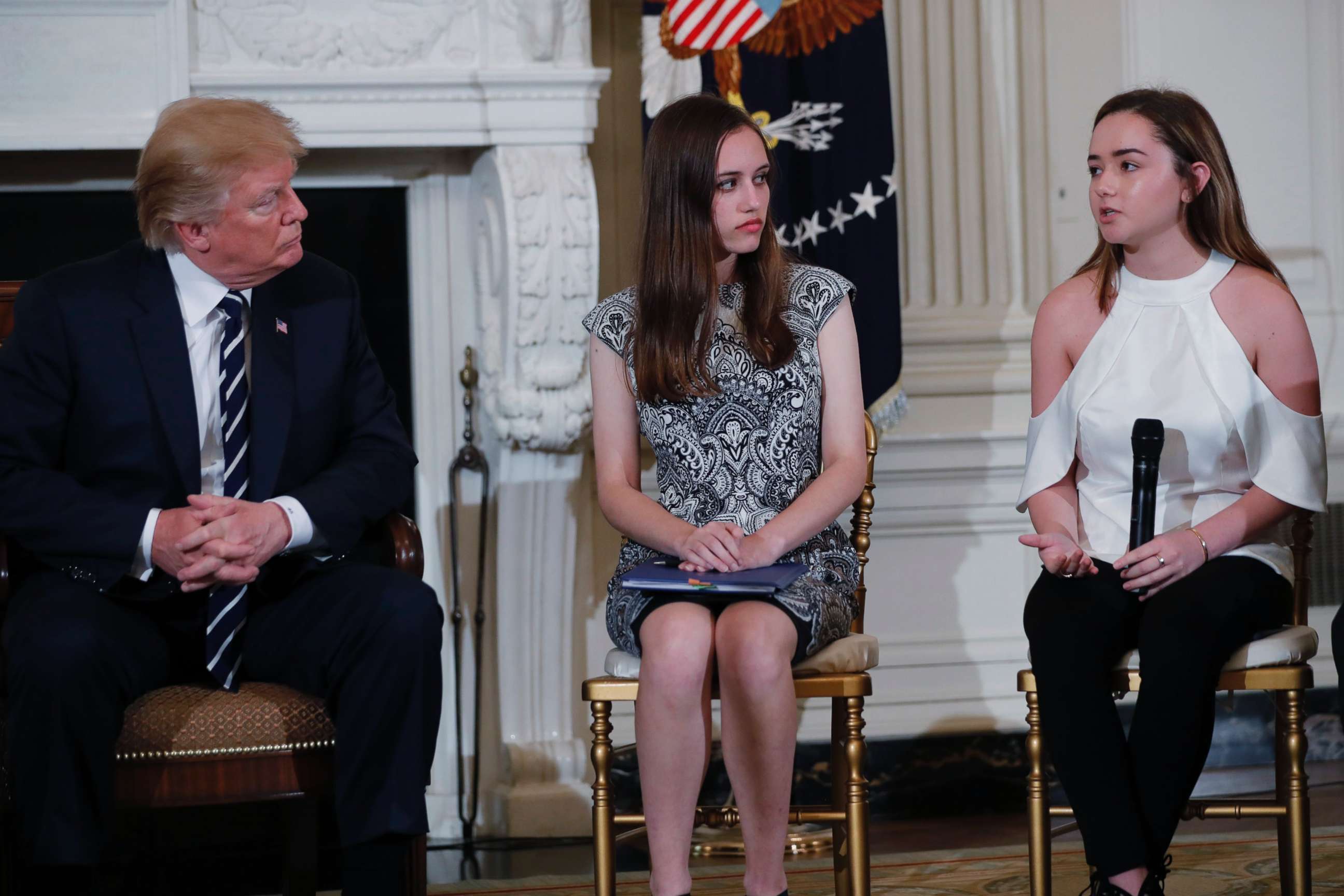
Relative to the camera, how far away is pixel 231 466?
7.86 feet

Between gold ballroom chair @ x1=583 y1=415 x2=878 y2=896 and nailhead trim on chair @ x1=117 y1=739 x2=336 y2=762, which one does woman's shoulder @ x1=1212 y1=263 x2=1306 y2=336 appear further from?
nailhead trim on chair @ x1=117 y1=739 x2=336 y2=762

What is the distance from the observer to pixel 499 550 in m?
3.41

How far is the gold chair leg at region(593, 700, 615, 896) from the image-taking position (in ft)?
7.81

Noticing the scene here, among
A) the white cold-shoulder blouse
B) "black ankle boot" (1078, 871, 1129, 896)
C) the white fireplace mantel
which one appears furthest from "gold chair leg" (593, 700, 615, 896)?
the white fireplace mantel

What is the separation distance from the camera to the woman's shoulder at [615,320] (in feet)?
8.55

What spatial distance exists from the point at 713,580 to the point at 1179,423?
82cm

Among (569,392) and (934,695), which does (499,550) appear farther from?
(934,695)

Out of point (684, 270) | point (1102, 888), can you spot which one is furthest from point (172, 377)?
point (1102, 888)

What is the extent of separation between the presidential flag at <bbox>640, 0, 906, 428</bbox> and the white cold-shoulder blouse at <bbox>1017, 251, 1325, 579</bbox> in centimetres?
86

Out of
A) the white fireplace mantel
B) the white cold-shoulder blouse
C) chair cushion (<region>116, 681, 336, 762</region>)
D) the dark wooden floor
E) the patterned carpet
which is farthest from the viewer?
the dark wooden floor

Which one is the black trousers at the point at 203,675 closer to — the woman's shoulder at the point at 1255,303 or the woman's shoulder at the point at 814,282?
the woman's shoulder at the point at 814,282

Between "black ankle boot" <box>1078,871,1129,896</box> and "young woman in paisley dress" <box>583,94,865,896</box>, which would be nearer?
"black ankle boot" <box>1078,871,1129,896</box>

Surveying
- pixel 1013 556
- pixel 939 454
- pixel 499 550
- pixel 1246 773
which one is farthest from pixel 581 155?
pixel 1246 773

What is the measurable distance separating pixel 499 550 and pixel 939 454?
3.62ft
